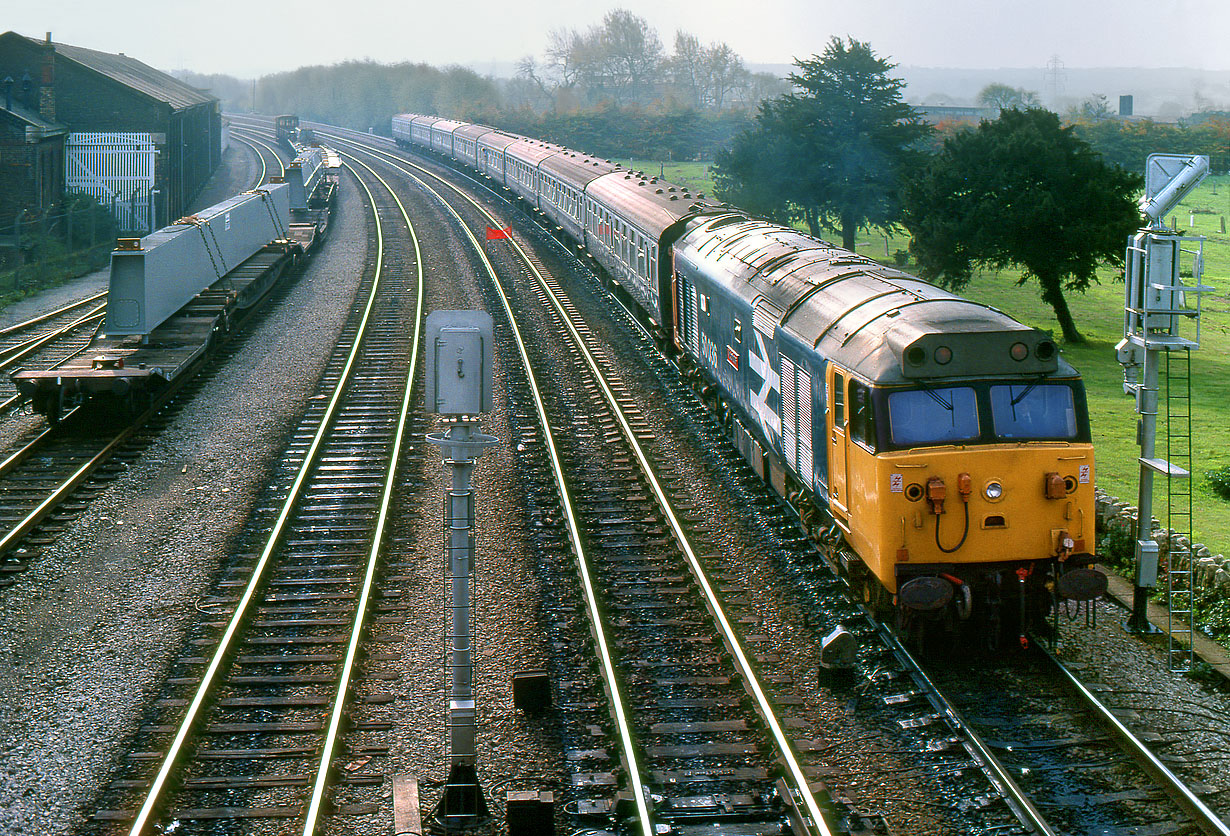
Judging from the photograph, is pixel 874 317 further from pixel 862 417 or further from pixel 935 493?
pixel 935 493

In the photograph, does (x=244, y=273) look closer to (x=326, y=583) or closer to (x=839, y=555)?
(x=326, y=583)

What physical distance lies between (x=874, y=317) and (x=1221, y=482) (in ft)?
34.6

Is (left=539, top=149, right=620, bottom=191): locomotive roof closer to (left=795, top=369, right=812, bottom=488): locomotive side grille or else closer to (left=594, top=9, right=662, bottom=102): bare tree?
(left=795, top=369, right=812, bottom=488): locomotive side grille

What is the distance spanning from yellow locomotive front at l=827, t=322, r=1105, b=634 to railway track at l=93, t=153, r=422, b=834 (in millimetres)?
5158

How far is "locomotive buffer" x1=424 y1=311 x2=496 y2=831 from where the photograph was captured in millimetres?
9141

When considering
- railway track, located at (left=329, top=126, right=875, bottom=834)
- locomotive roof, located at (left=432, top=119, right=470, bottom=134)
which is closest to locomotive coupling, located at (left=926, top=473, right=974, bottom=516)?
railway track, located at (left=329, top=126, right=875, bottom=834)

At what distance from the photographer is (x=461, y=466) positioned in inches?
366

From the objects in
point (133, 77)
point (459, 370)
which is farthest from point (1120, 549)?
point (133, 77)

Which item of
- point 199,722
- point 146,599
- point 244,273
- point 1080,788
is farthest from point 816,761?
point 244,273

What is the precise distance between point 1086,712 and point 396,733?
6.17 meters

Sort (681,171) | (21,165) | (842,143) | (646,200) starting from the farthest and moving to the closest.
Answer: (681,171)
(842,143)
(21,165)
(646,200)

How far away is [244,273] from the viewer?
32.2 meters

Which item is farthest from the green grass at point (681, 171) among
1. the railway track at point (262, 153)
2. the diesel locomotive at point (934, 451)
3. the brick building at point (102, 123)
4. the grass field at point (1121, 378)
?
the diesel locomotive at point (934, 451)

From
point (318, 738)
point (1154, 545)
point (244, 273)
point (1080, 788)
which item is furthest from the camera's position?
point (244, 273)
